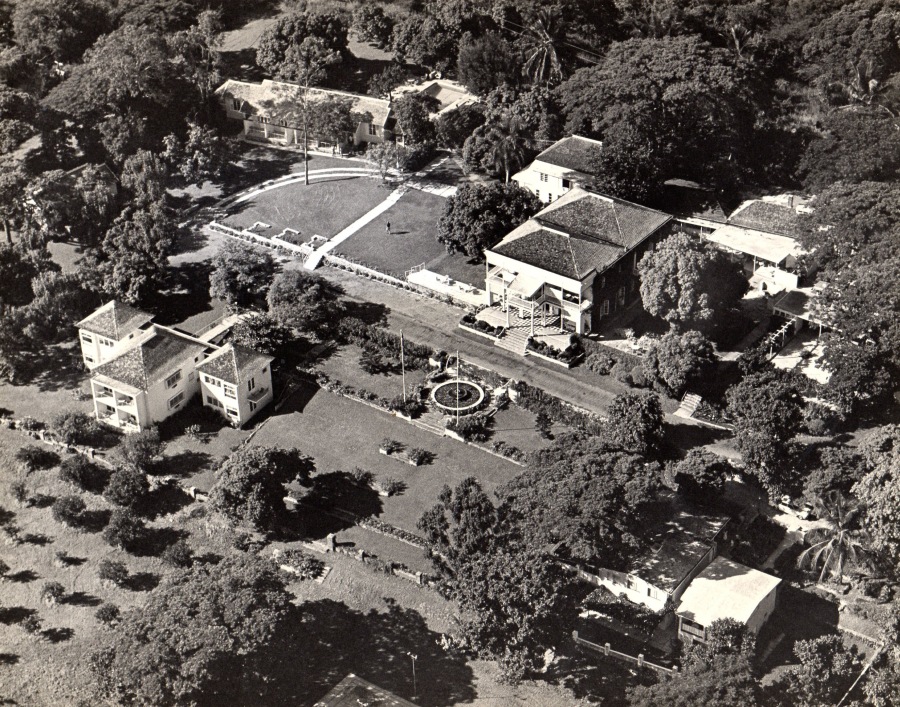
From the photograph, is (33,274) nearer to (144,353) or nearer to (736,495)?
(144,353)

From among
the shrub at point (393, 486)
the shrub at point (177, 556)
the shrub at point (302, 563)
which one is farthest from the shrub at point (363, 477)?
the shrub at point (177, 556)

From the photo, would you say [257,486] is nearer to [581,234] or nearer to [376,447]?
[376,447]

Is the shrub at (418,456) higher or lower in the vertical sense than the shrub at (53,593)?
higher

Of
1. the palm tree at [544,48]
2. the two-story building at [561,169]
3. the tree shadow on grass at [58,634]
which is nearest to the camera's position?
the tree shadow on grass at [58,634]

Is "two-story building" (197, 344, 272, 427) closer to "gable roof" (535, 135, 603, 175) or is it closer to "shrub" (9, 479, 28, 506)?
"shrub" (9, 479, 28, 506)

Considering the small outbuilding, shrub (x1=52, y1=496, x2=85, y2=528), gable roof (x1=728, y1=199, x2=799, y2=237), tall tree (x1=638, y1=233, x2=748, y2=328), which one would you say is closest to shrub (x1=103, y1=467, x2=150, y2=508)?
shrub (x1=52, y1=496, x2=85, y2=528)

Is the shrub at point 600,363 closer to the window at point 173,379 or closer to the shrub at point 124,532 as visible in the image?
the window at point 173,379

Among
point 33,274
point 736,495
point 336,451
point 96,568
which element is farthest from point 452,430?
point 33,274
